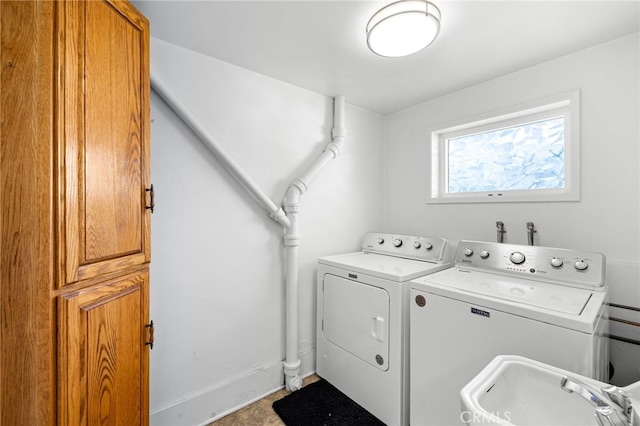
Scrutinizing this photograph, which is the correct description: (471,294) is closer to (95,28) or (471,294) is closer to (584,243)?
(584,243)

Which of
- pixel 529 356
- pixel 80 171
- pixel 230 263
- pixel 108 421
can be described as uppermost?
pixel 80 171

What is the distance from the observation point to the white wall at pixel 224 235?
5.09 ft

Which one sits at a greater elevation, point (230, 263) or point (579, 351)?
point (230, 263)

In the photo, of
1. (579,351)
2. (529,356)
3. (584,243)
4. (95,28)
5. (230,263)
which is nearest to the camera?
(95,28)

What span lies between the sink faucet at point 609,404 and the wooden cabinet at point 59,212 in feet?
4.79

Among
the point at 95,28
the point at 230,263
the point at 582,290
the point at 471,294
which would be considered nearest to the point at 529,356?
the point at 471,294

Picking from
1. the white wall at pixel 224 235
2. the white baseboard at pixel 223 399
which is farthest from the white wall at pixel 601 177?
the white baseboard at pixel 223 399

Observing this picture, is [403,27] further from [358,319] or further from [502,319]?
[358,319]

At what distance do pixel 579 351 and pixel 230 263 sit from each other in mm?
1786

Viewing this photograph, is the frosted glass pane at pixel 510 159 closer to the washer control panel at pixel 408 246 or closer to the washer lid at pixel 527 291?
the washer control panel at pixel 408 246

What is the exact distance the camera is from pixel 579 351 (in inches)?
39.9

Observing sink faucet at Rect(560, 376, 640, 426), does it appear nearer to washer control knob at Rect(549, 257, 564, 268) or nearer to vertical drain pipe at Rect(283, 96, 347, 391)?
washer control knob at Rect(549, 257, 564, 268)

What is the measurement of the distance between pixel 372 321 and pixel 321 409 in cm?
69

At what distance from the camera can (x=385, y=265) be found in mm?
1908
